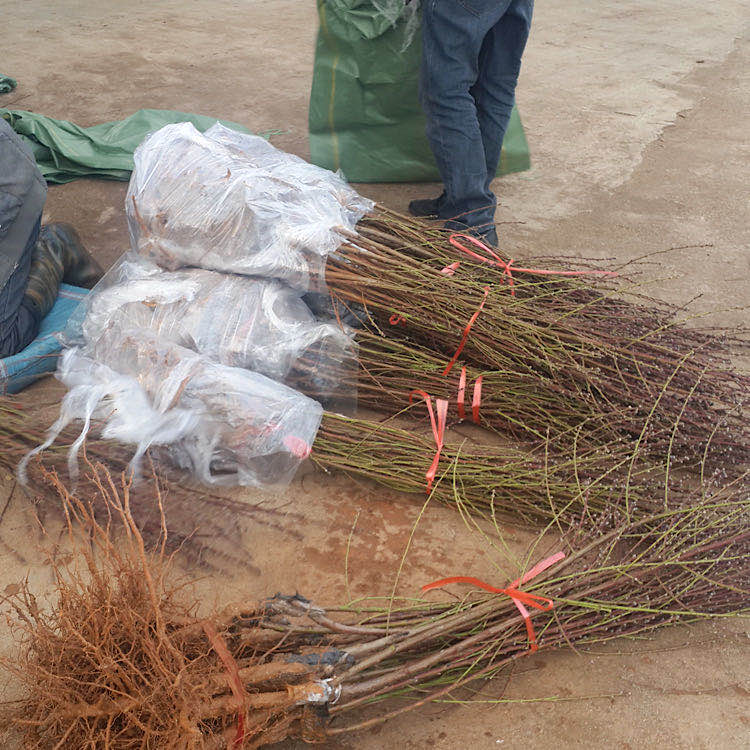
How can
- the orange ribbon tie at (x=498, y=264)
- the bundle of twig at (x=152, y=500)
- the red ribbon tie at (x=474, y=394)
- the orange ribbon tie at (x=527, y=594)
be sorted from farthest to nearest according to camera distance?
the orange ribbon tie at (x=498, y=264) → the red ribbon tie at (x=474, y=394) → the bundle of twig at (x=152, y=500) → the orange ribbon tie at (x=527, y=594)

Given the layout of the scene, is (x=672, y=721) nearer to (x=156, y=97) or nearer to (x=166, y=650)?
(x=166, y=650)

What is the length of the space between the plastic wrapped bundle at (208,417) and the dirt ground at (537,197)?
12cm

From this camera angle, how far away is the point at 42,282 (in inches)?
99.2

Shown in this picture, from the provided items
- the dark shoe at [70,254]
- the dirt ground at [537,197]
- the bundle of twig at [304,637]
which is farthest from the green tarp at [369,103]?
the bundle of twig at [304,637]

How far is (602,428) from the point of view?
194 centimetres

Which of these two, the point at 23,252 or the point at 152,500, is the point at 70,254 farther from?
the point at 152,500

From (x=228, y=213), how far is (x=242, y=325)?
0.37 metres

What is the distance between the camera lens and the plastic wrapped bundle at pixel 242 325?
206cm

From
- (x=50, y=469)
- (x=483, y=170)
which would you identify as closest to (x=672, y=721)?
(x=50, y=469)

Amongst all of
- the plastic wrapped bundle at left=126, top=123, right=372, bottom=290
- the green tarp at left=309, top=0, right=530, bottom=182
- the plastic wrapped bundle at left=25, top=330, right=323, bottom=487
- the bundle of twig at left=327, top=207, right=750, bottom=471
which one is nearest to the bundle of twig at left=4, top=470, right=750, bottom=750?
the plastic wrapped bundle at left=25, top=330, right=323, bottom=487

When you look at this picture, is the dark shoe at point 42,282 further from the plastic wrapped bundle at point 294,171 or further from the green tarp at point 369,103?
the green tarp at point 369,103

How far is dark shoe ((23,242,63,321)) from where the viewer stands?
8.11 feet

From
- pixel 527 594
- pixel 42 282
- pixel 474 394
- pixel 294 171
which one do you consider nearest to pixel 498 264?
pixel 474 394

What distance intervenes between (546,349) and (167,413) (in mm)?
1078
